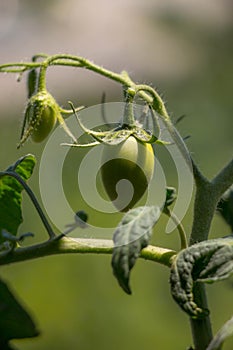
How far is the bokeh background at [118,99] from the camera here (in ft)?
8.78

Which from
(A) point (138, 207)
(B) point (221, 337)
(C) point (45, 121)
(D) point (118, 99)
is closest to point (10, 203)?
(C) point (45, 121)

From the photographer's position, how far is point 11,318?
0.84 m

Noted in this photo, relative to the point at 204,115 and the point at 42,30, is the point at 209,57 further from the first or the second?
the point at 42,30

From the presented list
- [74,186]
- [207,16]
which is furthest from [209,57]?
[74,186]

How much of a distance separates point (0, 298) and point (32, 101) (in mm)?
244

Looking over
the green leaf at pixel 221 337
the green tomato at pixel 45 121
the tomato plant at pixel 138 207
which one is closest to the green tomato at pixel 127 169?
the tomato plant at pixel 138 207

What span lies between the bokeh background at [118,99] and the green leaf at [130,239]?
0.29 meters

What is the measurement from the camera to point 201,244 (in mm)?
754

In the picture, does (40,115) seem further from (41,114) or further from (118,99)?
(118,99)

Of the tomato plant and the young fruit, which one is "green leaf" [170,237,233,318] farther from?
the young fruit

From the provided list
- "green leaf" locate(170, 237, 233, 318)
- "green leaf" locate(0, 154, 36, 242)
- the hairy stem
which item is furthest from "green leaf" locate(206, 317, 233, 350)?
"green leaf" locate(0, 154, 36, 242)

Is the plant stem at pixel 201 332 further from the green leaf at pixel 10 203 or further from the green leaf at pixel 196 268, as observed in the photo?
the green leaf at pixel 10 203

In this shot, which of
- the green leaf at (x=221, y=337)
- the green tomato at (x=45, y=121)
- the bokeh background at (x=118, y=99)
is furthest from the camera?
the bokeh background at (x=118, y=99)

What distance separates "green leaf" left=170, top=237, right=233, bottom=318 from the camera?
724 millimetres
